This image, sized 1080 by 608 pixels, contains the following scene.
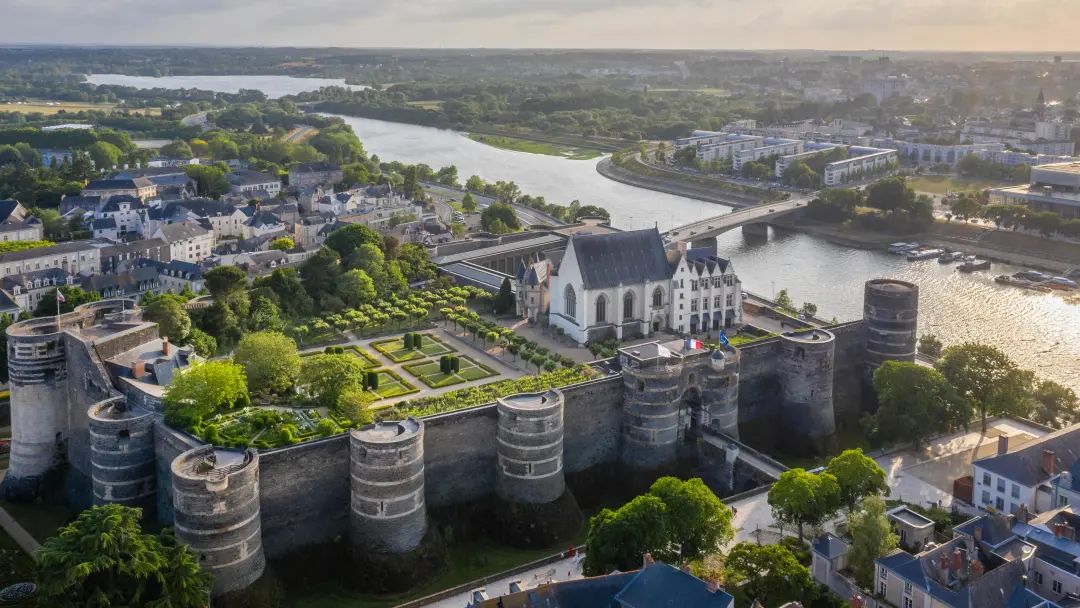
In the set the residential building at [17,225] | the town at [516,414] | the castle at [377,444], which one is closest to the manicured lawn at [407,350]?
the town at [516,414]

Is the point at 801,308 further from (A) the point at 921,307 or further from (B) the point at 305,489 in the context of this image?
(B) the point at 305,489

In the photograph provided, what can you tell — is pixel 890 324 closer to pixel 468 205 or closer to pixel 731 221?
pixel 731 221

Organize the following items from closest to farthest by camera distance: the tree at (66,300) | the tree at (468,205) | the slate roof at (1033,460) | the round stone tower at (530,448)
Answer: the slate roof at (1033,460)
the round stone tower at (530,448)
the tree at (66,300)
the tree at (468,205)

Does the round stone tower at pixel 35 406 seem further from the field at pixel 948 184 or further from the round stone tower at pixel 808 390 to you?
the field at pixel 948 184

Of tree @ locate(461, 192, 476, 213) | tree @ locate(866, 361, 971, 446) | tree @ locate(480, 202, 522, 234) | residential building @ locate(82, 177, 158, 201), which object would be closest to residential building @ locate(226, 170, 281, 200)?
residential building @ locate(82, 177, 158, 201)

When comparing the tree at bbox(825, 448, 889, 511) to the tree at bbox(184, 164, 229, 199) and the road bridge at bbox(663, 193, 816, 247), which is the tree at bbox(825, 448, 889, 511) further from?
the tree at bbox(184, 164, 229, 199)

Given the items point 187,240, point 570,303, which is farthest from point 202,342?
point 187,240
